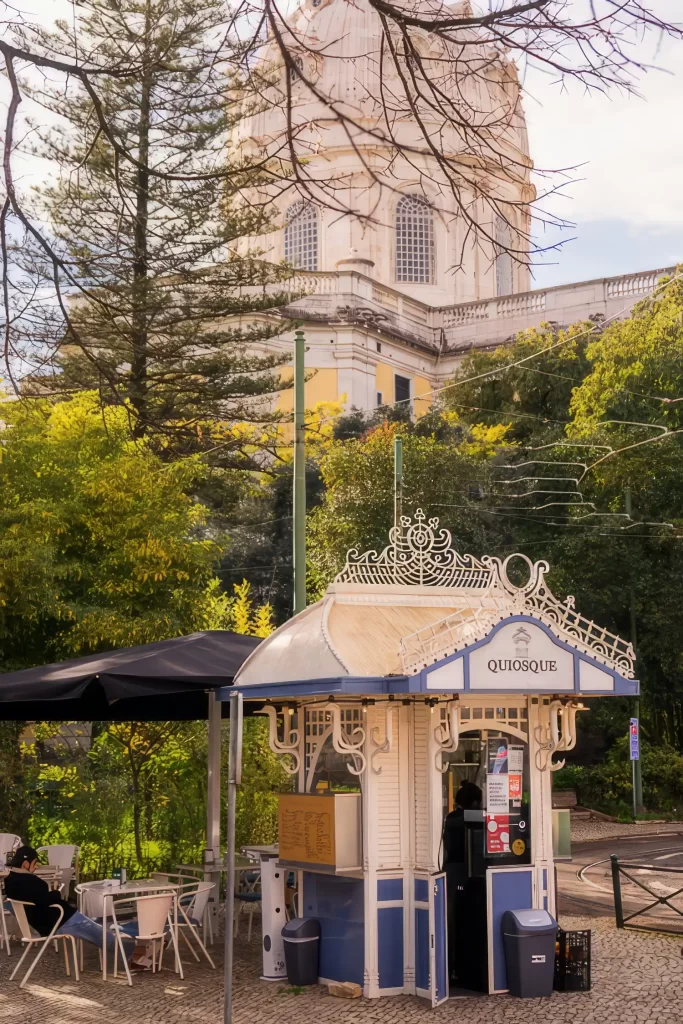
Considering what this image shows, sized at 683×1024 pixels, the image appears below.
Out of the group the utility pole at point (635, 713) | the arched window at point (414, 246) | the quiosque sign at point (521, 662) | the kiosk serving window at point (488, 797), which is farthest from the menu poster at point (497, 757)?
the arched window at point (414, 246)

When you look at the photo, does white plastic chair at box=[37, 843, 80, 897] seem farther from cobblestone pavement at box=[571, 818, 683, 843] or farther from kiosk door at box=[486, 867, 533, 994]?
cobblestone pavement at box=[571, 818, 683, 843]

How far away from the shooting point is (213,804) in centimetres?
1360

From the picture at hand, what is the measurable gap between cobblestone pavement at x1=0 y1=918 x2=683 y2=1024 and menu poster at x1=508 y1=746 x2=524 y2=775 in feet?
5.86

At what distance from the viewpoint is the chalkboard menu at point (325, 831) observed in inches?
412

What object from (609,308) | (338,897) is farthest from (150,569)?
(609,308)

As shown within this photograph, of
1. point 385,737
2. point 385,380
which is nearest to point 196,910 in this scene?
point 385,737

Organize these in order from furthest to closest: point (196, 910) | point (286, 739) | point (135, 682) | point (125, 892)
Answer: point (196, 910) → point (135, 682) → point (286, 739) → point (125, 892)

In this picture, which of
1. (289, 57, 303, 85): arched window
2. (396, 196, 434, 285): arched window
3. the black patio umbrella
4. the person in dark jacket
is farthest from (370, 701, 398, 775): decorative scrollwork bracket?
(396, 196, 434, 285): arched window

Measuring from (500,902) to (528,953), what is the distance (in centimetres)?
44

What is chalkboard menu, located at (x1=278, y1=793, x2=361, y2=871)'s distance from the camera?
10.5 meters

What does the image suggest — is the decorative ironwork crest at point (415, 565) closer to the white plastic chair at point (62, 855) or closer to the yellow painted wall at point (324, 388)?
the white plastic chair at point (62, 855)

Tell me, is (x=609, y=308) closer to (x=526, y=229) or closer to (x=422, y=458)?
(x=422, y=458)

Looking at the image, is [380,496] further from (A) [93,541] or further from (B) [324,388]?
(B) [324,388]

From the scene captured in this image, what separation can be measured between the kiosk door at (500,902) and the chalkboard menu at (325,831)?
1.12m
